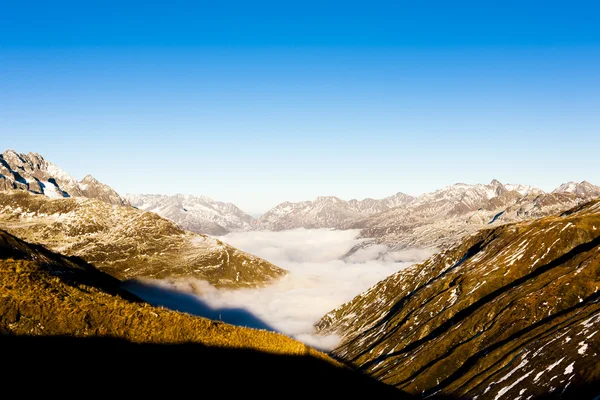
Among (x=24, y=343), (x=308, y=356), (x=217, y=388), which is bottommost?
(x=308, y=356)

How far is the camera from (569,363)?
18062cm

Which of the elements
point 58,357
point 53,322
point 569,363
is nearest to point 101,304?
point 53,322

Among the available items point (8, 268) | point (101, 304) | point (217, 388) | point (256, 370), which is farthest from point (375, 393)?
point (8, 268)

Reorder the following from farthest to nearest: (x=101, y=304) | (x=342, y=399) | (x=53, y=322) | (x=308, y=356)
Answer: (x=308, y=356) < (x=342, y=399) < (x=101, y=304) < (x=53, y=322)

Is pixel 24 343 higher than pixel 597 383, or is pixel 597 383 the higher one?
pixel 24 343

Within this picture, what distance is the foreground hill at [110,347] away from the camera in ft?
63.4

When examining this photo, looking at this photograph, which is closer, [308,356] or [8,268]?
[8,268]

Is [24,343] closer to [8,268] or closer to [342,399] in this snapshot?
[8,268]

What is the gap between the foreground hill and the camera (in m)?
19.3

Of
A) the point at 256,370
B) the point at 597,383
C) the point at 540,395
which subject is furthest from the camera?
the point at 540,395

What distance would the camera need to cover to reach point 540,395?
6865 inches

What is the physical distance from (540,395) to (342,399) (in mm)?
187849

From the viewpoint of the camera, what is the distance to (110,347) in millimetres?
22359

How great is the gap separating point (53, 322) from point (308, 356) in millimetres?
22000
